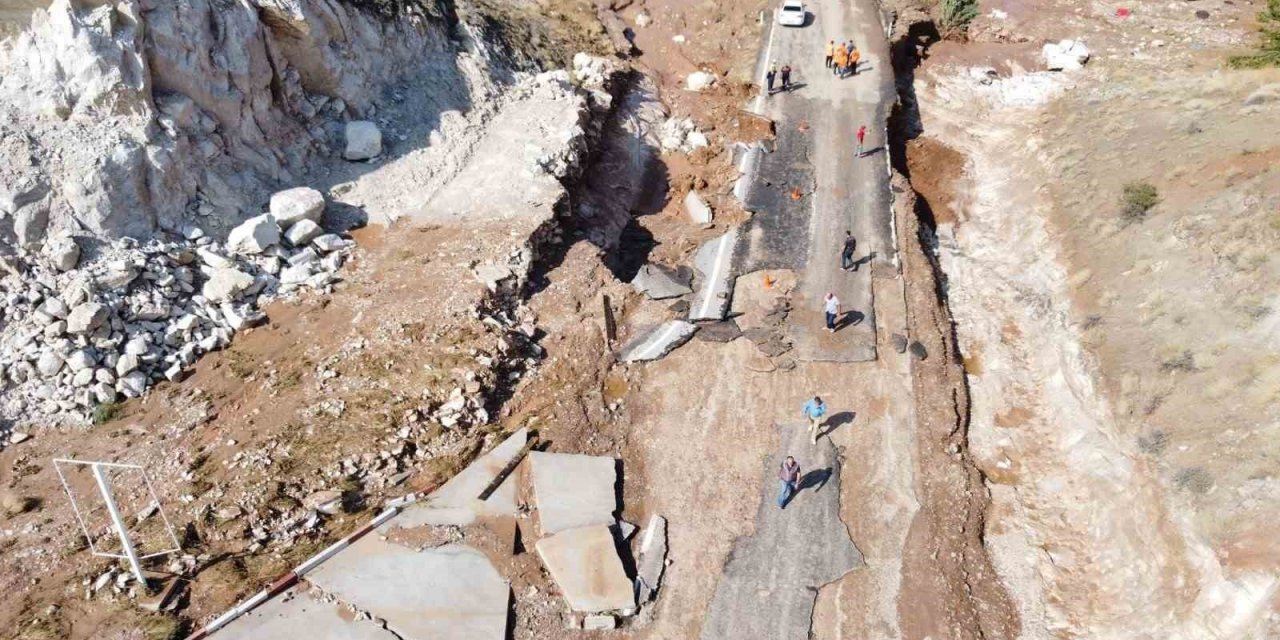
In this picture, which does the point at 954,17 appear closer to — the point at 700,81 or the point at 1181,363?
the point at 700,81

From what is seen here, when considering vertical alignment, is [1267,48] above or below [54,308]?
below

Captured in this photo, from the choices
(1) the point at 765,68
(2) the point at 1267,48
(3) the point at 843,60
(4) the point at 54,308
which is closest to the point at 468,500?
(4) the point at 54,308

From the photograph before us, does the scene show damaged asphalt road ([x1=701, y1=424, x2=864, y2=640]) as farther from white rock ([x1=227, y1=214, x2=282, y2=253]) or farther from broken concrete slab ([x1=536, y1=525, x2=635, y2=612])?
white rock ([x1=227, y1=214, x2=282, y2=253])

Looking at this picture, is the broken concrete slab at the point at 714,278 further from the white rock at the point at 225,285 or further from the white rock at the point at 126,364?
the white rock at the point at 126,364

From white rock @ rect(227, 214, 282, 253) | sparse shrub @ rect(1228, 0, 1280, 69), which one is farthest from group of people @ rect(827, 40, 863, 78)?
white rock @ rect(227, 214, 282, 253)

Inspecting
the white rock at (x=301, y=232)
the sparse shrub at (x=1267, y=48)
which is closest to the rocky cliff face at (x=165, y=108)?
the white rock at (x=301, y=232)

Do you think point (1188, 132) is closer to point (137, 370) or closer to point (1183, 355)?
point (1183, 355)
